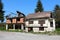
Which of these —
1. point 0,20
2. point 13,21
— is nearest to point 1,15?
point 0,20

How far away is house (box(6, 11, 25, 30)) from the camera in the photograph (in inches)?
2501

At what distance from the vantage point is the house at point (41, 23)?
178 feet

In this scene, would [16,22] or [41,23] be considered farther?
[16,22]

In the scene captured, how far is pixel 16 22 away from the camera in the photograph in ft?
212

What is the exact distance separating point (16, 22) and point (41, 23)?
1372 cm

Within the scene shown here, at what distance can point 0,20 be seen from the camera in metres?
75.1

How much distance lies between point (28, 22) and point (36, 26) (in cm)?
403

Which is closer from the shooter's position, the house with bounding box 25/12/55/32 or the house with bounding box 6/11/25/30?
the house with bounding box 25/12/55/32

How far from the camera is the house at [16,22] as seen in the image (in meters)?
63.5

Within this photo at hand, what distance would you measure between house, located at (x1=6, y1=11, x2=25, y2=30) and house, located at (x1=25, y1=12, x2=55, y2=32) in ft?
17.8

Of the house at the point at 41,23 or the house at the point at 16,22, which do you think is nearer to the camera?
the house at the point at 41,23

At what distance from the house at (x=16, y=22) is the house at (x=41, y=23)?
5.44 meters

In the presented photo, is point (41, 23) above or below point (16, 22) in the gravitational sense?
below

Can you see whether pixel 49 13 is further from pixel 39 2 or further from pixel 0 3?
pixel 0 3
